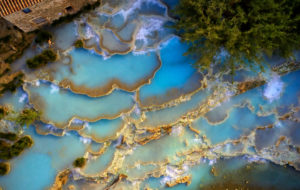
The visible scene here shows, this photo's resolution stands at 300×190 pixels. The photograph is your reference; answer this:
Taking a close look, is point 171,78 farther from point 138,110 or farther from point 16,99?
point 16,99

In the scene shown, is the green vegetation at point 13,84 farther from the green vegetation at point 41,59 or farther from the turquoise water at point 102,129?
the turquoise water at point 102,129

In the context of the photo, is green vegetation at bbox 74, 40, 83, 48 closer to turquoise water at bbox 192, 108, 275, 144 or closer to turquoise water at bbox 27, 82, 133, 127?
turquoise water at bbox 27, 82, 133, 127

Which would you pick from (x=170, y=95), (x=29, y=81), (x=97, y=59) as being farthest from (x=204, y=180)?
(x=29, y=81)

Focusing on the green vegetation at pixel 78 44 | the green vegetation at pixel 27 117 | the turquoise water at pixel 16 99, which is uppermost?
the green vegetation at pixel 78 44

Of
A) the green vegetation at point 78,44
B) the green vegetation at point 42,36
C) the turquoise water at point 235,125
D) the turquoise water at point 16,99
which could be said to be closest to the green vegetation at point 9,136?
the turquoise water at point 16,99

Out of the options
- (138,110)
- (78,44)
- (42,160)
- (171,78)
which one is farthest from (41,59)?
(171,78)
